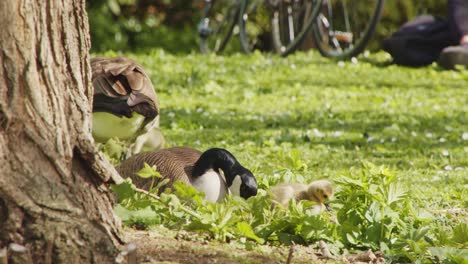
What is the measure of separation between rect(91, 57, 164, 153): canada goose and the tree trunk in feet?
7.58

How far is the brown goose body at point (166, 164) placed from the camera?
A: 4543 millimetres

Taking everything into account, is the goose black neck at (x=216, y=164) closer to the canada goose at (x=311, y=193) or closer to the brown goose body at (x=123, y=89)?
the canada goose at (x=311, y=193)

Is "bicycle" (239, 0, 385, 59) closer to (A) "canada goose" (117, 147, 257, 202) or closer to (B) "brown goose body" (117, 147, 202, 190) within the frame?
(B) "brown goose body" (117, 147, 202, 190)

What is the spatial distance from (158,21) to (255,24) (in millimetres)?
1926

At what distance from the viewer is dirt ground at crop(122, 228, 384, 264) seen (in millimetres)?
3367

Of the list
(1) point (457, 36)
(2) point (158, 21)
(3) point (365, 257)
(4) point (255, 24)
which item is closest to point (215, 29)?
(4) point (255, 24)

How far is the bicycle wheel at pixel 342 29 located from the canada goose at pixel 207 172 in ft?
25.7

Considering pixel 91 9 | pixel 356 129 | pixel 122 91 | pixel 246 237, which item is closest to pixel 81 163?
pixel 246 237

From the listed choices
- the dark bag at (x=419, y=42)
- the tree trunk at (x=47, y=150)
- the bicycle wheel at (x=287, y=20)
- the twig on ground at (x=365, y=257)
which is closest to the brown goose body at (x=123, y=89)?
the twig on ground at (x=365, y=257)

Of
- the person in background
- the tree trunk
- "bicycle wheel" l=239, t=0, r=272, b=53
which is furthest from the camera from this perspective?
"bicycle wheel" l=239, t=0, r=272, b=53

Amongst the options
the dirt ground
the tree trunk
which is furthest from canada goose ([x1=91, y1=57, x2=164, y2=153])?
the tree trunk

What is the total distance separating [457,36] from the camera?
12000mm

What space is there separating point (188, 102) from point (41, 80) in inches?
248

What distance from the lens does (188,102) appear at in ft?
30.9
